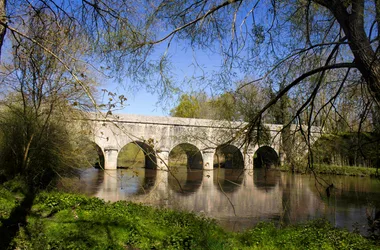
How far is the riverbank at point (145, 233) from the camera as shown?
18.7 feet

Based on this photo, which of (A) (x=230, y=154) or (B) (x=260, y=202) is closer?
(A) (x=230, y=154)

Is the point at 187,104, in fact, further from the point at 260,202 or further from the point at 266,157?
the point at 260,202

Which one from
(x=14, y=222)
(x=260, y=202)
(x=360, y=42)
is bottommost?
(x=260, y=202)

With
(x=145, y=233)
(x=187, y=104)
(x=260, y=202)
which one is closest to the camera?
(x=145, y=233)

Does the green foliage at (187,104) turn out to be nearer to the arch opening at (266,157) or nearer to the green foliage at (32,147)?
the arch opening at (266,157)

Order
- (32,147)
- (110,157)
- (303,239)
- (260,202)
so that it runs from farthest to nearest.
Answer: (110,157) → (260,202) → (32,147) → (303,239)

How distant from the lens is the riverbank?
570cm

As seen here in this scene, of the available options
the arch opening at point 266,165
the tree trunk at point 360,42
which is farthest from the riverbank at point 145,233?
the tree trunk at point 360,42

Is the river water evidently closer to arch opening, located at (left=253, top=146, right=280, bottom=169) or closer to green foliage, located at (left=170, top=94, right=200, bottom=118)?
arch opening, located at (left=253, top=146, right=280, bottom=169)

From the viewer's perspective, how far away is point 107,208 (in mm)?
8266

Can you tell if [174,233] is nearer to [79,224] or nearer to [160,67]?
[79,224]

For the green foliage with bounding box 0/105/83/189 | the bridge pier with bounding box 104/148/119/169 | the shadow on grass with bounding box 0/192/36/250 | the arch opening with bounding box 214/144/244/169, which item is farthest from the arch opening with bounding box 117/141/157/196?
the green foliage with bounding box 0/105/83/189

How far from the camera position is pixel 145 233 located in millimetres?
6418

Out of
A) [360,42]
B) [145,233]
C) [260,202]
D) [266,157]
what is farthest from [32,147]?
[360,42]
